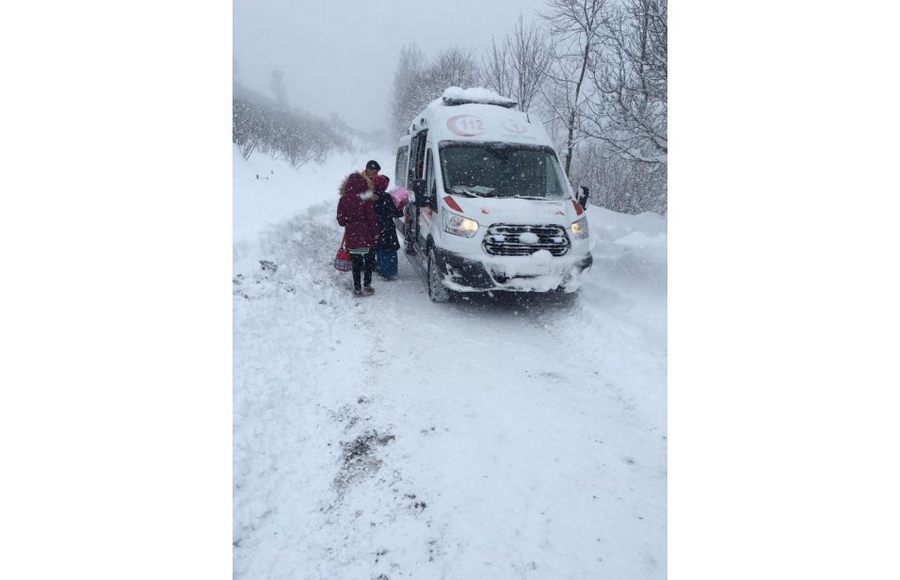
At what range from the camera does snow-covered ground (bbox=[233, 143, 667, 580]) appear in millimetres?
2260

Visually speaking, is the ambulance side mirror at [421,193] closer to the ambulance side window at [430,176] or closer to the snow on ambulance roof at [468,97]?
the ambulance side window at [430,176]

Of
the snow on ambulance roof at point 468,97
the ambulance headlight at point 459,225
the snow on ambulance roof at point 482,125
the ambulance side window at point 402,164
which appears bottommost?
the ambulance headlight at point 459,225

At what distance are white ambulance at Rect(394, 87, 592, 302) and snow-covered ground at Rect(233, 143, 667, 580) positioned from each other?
52 centimetres

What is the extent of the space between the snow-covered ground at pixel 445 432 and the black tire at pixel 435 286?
0.12 meters

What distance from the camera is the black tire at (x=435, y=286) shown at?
593 cm

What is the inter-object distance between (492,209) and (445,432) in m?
2.89

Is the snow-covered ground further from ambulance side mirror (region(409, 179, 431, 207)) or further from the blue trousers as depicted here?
ambulance side mirror (region(409, 179, 431, 207))

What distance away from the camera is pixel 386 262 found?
714 cm

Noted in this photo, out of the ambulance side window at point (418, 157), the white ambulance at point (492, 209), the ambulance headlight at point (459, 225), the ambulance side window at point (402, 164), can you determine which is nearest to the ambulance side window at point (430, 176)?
the white ambulance at point (492, 209)

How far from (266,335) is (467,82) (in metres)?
18.5

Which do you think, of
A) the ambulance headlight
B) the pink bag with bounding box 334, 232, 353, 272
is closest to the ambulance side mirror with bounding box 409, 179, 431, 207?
the ambulance headlight
